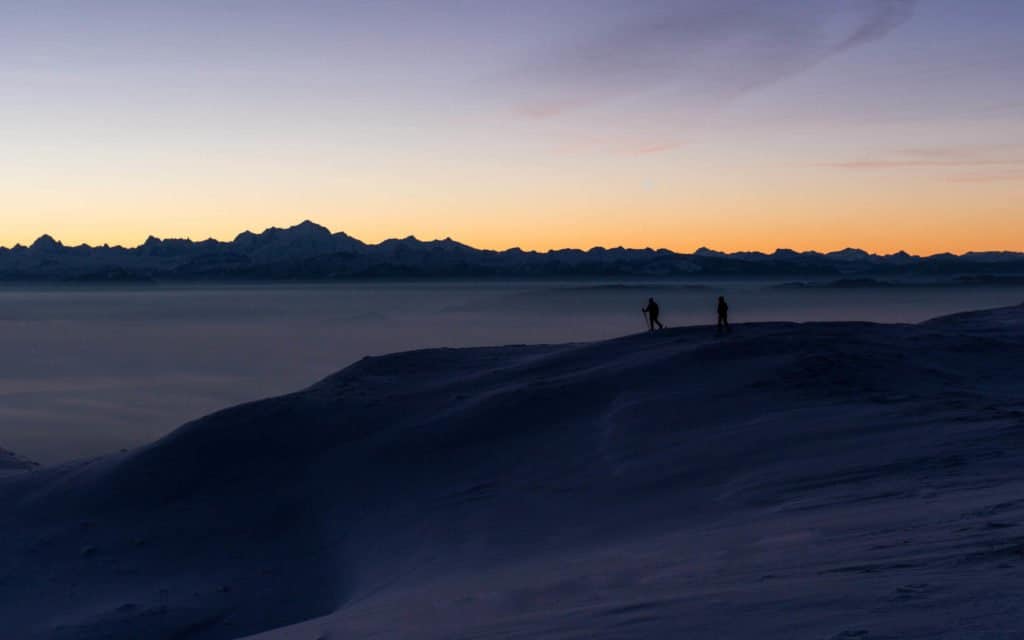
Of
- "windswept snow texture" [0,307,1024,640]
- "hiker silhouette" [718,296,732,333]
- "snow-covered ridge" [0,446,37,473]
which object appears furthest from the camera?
"snow-covered ridge" [0,446,37,473]

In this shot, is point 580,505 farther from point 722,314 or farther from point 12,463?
point 12,463

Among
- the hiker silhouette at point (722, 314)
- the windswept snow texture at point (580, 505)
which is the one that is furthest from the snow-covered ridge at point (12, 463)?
the hiker silhouette at point (722, 314)

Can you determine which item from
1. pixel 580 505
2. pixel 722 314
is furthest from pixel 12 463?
pixel 722 314

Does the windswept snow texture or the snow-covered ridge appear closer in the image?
the windswept snow texture

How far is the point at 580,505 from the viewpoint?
40.5 ft

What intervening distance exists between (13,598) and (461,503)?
6334 mm

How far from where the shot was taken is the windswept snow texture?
654cm

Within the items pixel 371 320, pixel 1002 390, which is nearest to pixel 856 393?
pixel 1002 390

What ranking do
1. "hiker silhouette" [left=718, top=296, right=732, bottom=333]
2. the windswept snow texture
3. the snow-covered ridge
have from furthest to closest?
the snow-covered ridge
"hiker silhouette" [left=718, top=296, right=732, bottom=333]
the windswept snow texture

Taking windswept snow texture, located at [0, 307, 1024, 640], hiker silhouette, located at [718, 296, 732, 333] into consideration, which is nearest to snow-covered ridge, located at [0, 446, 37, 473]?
windswept snow texture, located at [0, 307, 1024, 640]

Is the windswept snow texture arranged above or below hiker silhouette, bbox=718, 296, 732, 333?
below

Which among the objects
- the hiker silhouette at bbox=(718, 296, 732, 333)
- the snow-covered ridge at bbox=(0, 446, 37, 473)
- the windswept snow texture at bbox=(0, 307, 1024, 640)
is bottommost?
the snow-covered ridge at bbox=(0, 446, 37, 473)

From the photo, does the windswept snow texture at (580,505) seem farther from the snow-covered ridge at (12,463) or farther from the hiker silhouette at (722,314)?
the snow-covered ridge at (12,463)

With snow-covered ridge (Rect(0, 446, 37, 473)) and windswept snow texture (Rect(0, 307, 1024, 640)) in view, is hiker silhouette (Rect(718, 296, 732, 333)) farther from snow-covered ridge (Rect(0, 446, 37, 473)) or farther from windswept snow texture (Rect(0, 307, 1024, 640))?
snow-covered ridge (Rect(0, 446, 37, 473))
